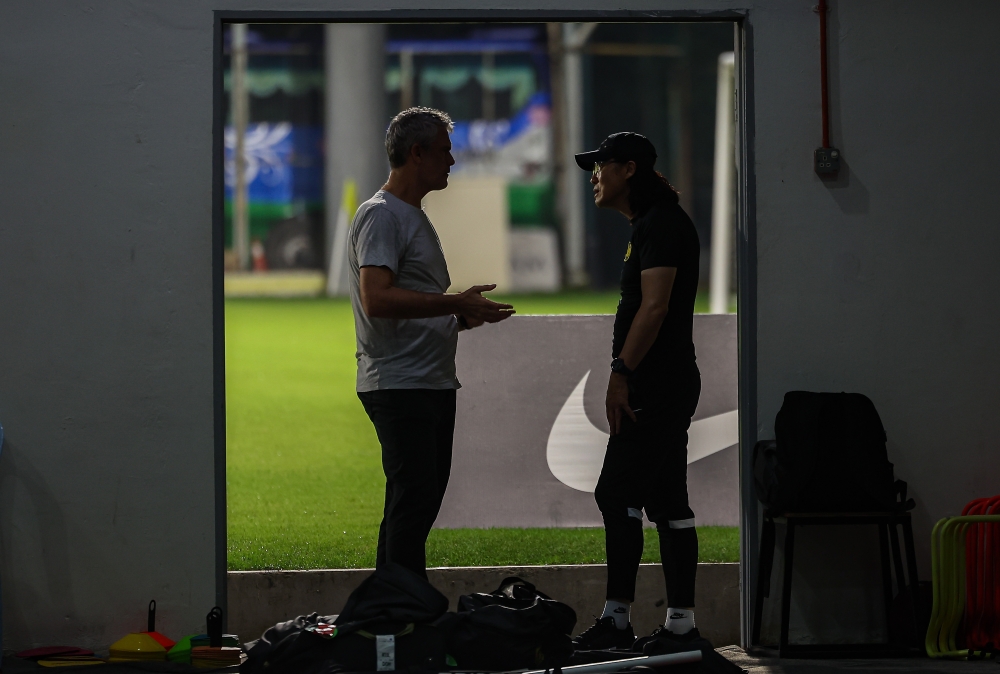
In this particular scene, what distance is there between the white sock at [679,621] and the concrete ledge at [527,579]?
0.90 meters

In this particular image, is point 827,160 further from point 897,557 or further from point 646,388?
point 897,557

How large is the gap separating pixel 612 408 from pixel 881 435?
95 centimetres

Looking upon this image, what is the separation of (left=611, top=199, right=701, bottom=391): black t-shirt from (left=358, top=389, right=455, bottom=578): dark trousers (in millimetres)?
677

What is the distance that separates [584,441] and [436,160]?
6.07 ft

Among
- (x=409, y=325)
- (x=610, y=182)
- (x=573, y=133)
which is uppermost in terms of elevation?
(x=573, y=133)

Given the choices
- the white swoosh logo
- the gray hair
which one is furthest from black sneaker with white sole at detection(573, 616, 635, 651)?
the gray hair

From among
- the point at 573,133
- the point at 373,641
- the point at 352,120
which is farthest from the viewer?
the point at 573,133

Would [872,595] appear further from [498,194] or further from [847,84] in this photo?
[498,194]

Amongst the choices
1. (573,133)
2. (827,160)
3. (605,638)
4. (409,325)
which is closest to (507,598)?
(605,638)

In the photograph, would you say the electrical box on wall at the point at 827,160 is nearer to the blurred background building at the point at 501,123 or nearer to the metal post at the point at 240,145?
the blurred background building at the point at 501,123

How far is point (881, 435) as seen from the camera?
3.97 meters

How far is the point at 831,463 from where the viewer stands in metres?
3.91

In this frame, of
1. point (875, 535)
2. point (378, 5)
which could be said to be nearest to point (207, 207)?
point (378, 5)

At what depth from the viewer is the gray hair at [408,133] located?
383 centimetres
